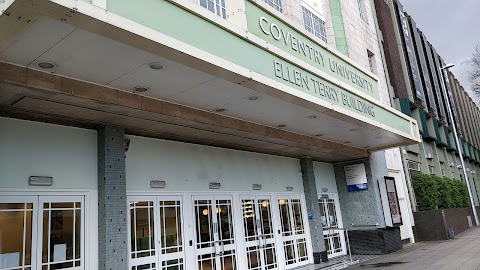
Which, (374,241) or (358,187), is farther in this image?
(358,187)

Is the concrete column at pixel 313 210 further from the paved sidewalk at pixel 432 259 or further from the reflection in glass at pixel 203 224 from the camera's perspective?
the reflection in glass at pixel 203 224

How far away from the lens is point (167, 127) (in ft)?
26.3

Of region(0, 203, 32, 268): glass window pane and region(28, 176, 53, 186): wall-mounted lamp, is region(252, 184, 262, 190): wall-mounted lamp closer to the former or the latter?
region(28, 176, 53, 186): wall-mounted lamp

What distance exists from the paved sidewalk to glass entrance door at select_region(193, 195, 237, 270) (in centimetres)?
423

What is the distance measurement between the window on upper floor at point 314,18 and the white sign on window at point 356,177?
5.15 m

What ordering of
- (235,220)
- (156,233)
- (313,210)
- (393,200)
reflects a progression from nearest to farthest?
(156,233) < (235,220) < (313,210) < (393,200)

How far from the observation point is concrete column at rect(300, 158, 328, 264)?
501 inches

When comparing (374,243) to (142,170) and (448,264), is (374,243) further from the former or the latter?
(142,170)

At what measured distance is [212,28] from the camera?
18.8 ft

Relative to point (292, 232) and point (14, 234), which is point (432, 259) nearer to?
point (292, 232)

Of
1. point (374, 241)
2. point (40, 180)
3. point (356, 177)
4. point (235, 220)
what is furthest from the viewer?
point (356, 177)

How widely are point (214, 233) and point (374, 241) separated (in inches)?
290

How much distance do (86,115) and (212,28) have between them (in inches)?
111

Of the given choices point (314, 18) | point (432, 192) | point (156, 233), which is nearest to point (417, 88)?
point (432, 192)
